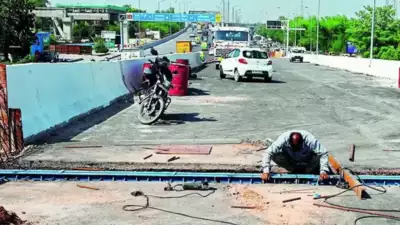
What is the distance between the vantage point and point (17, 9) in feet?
A: 219

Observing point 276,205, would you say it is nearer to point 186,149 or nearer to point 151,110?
point 186,149

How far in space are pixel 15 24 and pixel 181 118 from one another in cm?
5682

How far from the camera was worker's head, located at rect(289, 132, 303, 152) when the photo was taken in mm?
7742

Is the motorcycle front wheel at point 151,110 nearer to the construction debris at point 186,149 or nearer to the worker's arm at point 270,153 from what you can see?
the construction debris at point 186,149

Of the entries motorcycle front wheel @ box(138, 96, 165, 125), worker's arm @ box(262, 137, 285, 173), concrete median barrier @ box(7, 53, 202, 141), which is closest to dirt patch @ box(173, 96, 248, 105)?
concrete median barrier @ box(7, 53, 202, 141)

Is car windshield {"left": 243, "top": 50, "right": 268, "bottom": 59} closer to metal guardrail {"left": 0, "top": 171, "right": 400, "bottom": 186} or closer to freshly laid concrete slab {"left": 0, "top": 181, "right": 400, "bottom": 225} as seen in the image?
metal guardrail {"left": 0, "top": 171, "right": 400, "bottom": 186}

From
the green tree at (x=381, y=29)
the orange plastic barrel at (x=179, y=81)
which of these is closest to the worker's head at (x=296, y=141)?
the orange plastic barrel at (x=179, y=81)

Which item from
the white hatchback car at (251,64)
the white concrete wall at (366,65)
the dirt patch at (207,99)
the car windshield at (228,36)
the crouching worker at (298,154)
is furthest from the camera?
the car windshield at (228,36)

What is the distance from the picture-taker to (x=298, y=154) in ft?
26.9

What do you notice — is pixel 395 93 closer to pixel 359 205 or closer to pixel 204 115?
pixel 204 115

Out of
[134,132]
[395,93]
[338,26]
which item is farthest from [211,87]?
[338,26]

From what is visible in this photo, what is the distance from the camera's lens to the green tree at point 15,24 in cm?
6588

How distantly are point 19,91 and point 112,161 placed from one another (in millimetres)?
2711

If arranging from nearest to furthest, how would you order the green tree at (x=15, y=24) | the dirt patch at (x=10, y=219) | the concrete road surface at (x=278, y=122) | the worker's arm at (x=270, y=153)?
the dirt patch at (x=10, y=219), the worker's arm at (x=270, y=153), the concrete road surface at (x=278, y=122), the green tree at (x=15, y=24)
